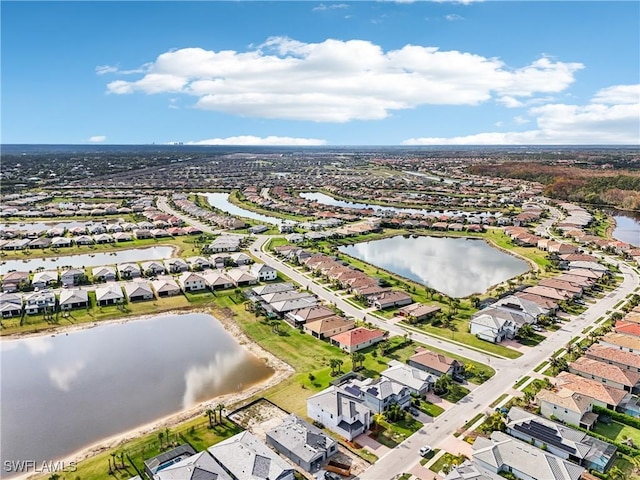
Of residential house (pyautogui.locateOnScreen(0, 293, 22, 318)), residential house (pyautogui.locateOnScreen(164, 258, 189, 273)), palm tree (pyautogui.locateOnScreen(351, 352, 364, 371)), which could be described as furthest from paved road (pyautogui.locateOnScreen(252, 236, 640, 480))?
residential house (pyautogui.locateOnScreen(0, 293, 22, 318))

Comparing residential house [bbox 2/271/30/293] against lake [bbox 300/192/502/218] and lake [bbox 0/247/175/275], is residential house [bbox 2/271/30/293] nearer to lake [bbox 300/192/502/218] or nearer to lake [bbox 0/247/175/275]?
lake [bbox 0/247/175/275]

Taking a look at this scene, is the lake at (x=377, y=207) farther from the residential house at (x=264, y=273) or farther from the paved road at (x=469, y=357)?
the residential house at (x=264, y=273)

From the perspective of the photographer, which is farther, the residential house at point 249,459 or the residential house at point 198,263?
the residential house at point 198,263

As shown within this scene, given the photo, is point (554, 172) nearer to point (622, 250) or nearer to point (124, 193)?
point (622, 250)

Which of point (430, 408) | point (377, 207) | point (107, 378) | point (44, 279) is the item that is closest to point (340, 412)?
point (430, 408)

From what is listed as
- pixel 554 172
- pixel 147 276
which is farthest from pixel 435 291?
pixel 554 172

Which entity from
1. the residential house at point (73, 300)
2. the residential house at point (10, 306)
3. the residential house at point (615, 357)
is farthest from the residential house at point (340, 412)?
the residential house at point (10, 306)
